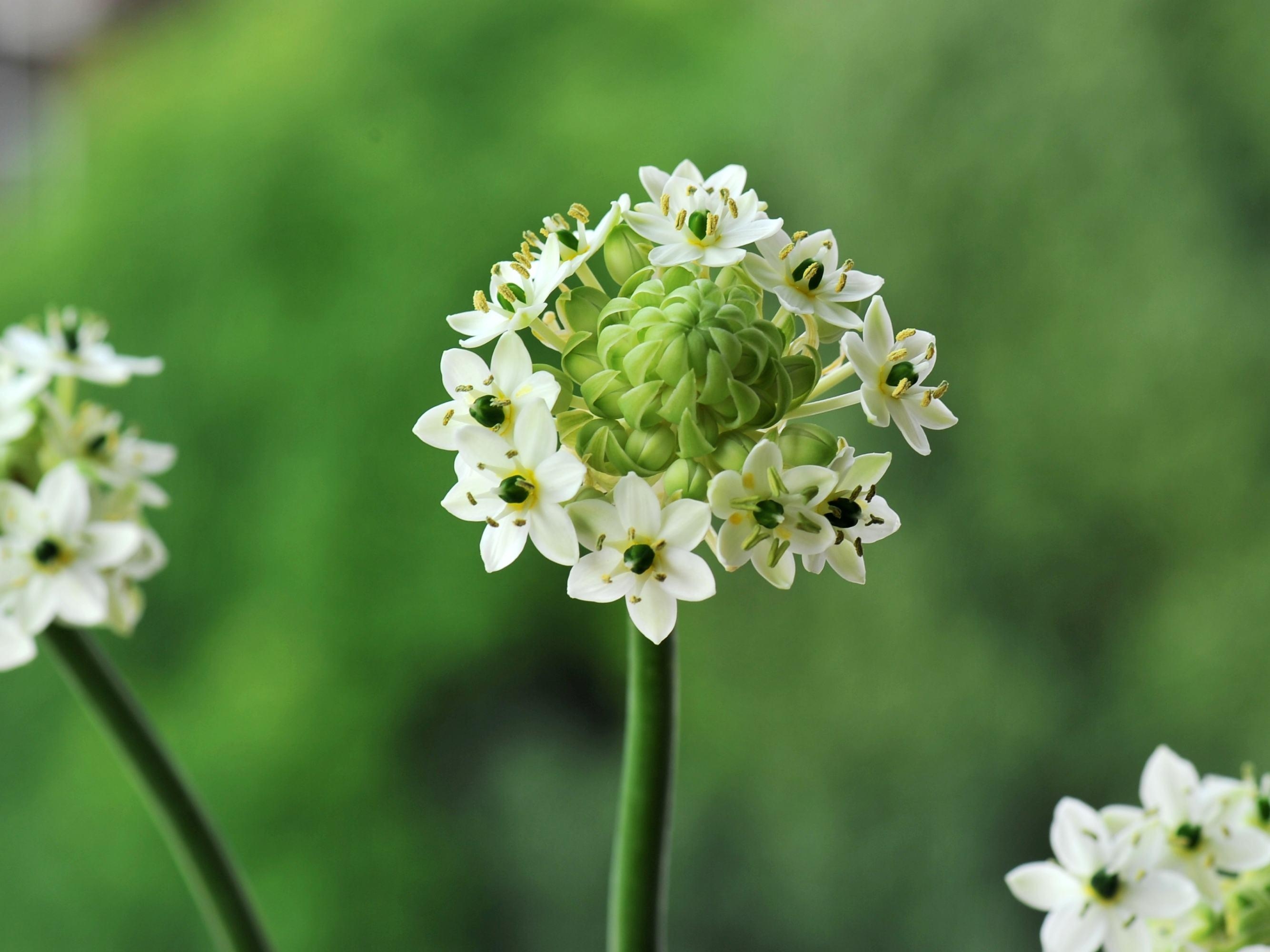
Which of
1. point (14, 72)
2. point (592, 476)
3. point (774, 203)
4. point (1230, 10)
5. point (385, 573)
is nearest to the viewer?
point (592, 476)

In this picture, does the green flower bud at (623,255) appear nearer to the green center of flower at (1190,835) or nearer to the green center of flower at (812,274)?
the green center of flower at (812,274)

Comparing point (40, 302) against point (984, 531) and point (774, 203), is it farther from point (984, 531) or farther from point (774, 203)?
point (984, 531)

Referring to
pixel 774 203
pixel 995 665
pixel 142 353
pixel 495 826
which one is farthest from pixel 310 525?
pixel 995 665

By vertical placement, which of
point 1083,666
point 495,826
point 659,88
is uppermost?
point 659,88

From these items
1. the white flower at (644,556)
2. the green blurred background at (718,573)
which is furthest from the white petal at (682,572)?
the green blurred background at (718,573)

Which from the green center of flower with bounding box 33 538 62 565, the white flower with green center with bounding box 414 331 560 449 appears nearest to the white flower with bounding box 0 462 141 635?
the green center of flower with bounding box 33 538 62 565

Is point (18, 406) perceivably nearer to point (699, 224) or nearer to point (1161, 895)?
point (699, 224)
